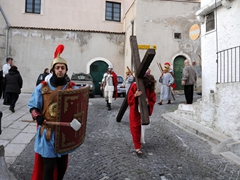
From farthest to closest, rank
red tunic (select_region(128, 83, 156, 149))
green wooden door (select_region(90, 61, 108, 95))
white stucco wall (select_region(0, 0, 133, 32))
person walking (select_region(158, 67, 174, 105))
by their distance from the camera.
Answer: white stucco wall (select_region(0, 0, 133, 32))
green wooden door (select_region(90, 61, 108, 95))
person walking (select_region(158, 67, 174, 105))
red tunic (select_region(128, 83, 156, 149))

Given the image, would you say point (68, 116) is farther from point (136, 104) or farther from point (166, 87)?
point (166, 87)

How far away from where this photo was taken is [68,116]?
2.61m

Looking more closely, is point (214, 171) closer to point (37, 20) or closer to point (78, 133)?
point (78, 133)

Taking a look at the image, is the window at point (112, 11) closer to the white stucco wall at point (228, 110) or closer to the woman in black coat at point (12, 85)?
the woman in black coat at point (12, 85)

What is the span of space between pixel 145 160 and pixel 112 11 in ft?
61.0

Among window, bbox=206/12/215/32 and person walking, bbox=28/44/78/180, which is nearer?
person walking, bbox=28/44/78/180

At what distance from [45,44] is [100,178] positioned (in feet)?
53.5

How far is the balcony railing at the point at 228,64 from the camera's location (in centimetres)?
613

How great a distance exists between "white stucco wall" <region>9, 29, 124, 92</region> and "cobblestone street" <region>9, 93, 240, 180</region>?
13162 mm

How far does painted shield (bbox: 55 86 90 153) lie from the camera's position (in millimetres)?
2566

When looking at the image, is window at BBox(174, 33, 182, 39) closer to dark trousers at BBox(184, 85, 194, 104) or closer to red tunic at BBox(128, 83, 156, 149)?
dark trousers at BBox(184, 85, 194, 104)

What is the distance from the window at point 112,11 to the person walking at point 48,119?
1890 cm

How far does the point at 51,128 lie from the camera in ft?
8.57

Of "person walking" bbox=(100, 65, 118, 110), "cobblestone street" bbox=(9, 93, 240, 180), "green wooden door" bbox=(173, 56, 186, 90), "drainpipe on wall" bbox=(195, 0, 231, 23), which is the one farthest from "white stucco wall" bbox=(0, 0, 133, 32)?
"cobblestone street" bbox=(9, 93, 240, 180)
